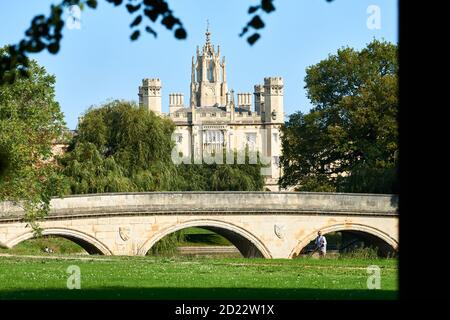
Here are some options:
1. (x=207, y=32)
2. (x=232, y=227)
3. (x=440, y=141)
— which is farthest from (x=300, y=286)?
(x=207, y=32)

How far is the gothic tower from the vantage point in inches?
5753

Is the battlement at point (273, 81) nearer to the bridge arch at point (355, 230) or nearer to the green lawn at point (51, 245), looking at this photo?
the green lawn at point (51, 245)

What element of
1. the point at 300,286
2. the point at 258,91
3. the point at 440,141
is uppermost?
the point at 258,91

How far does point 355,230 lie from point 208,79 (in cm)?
10476

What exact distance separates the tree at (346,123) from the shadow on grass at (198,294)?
36.7 m

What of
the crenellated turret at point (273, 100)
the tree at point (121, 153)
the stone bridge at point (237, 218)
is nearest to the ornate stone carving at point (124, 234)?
the stone bridge at point (237, 218)

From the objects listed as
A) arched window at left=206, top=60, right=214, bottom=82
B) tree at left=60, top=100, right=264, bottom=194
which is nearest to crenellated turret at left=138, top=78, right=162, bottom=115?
arched window at left=206, top=60, right=214, bottom=82

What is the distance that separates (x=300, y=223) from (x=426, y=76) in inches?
1456

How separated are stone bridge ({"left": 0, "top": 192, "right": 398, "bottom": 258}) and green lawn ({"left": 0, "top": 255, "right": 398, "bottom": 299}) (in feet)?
50.0

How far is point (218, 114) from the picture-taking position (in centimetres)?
13562

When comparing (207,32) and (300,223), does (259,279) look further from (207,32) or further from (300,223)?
(207,32)

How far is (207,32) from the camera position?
146125mm

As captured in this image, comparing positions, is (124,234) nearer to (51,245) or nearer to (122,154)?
(51,245)

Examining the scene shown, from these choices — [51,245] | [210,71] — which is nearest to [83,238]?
[51,245]
